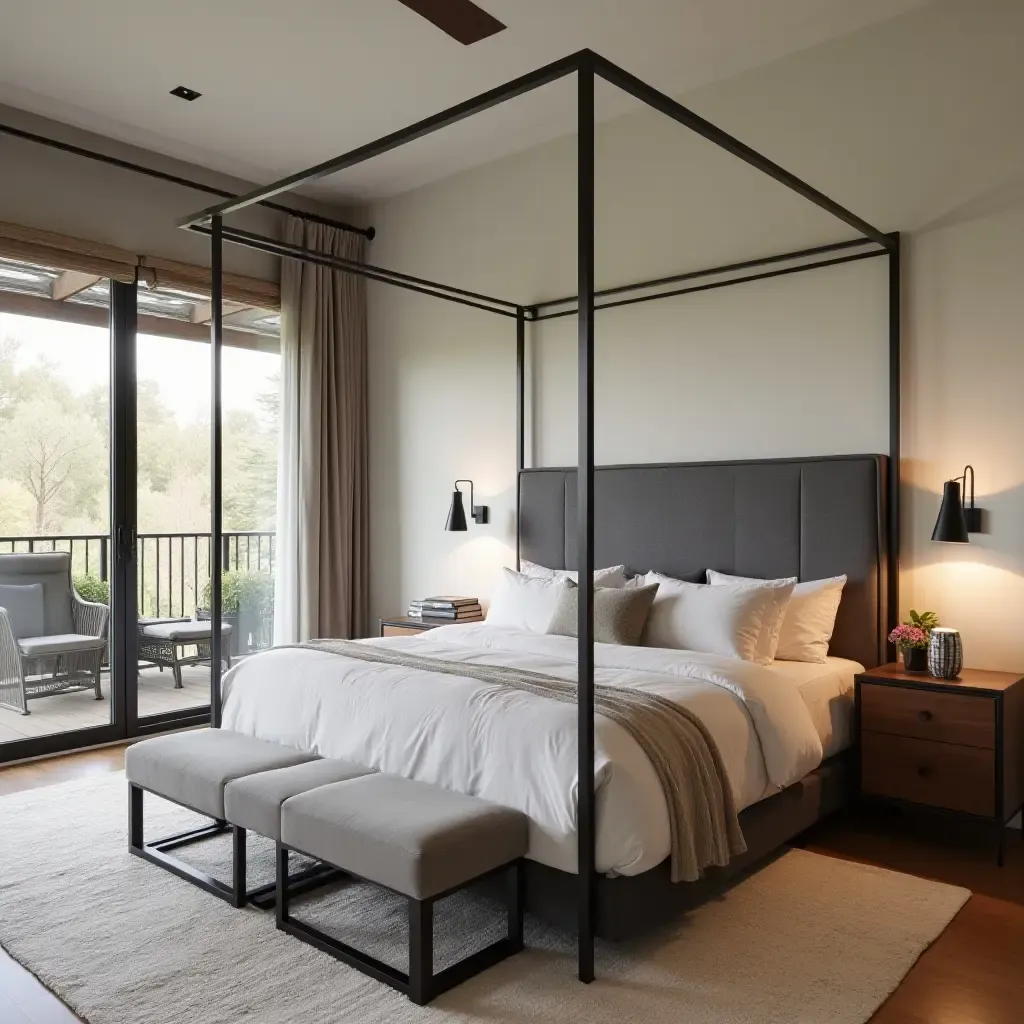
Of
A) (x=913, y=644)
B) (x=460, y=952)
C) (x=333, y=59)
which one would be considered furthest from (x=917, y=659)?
(x=333, y=59)

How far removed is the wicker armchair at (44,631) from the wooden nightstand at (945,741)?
384cm

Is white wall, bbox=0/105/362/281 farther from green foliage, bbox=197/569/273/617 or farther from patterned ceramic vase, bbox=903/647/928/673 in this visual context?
patterned ceramic vase, bbox=903/647/928/673

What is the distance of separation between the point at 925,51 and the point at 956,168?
20.1 inches

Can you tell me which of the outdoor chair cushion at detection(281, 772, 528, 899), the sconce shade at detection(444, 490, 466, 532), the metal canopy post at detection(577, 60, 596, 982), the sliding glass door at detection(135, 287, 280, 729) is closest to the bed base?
the metal canopy post at detection(577, 60, 596, 982)

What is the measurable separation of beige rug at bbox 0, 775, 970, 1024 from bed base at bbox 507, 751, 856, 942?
3.5 inches

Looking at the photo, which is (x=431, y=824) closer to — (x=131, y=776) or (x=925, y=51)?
(x=131, y=776)

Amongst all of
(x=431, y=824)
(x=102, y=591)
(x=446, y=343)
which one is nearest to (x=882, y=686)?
(x=431, y=824)

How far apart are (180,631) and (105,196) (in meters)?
2.39

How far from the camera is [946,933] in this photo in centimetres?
273

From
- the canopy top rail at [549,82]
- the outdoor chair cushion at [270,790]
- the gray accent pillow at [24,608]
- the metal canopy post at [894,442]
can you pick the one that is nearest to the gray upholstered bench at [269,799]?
the outdoor chair cushion at [270,790]

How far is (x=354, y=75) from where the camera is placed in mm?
4359

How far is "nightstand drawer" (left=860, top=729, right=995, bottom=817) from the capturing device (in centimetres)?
321

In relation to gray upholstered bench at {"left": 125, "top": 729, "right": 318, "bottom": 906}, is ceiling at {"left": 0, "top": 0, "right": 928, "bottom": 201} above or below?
above

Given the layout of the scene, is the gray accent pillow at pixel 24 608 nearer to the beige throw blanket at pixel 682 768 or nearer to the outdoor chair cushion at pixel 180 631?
the outdoor chair cushion at pixel 180 631
